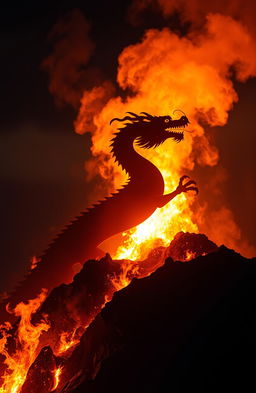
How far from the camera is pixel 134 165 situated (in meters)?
20.2

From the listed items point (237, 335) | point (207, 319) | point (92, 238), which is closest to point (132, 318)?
point (207, 319)

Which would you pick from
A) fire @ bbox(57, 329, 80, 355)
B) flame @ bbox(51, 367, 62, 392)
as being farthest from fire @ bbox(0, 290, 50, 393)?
flame @ bbox(51, 367, 62, 392)

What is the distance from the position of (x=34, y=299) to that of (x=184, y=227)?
22.3 ft

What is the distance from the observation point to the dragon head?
67.6 feet

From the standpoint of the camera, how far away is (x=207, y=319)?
13.6 meters

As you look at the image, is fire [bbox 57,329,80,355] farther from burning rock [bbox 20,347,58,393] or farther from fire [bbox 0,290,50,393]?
burning rock [bbox 20,347,58,393]

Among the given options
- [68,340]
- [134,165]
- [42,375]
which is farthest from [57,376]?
[134,165]

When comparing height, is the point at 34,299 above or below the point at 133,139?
below

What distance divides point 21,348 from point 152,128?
9.56 metres

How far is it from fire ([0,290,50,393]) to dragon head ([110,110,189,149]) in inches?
302

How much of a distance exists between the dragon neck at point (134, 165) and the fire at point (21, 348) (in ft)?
19.9

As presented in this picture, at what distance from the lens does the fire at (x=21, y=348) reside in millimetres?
Answer: 17281

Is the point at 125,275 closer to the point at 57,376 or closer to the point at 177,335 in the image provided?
the point at 57,376

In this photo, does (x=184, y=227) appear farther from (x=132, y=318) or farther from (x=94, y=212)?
(x=132, y=318)
